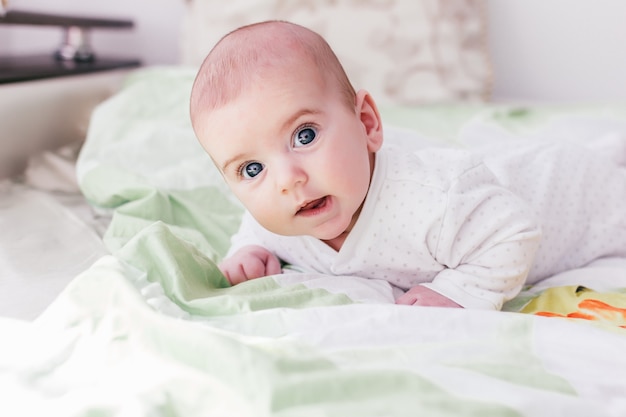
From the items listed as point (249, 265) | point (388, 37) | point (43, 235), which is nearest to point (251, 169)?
point (249, 265)

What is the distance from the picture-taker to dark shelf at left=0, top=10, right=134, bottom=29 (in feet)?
5.21

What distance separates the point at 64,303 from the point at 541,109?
1.31 metres

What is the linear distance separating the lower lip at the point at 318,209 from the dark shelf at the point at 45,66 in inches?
36.2

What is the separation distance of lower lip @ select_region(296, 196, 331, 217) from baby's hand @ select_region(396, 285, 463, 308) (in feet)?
0.51

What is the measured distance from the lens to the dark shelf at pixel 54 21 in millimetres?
1587

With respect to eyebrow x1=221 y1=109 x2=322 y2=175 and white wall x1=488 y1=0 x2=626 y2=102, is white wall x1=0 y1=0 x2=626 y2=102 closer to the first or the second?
white wall x1=488 y1=0 x2=626 y2=102

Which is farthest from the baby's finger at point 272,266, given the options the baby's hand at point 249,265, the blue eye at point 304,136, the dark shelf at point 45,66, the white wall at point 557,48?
the white wall at point 557,48

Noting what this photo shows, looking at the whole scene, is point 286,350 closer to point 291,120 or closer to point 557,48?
point 291,120

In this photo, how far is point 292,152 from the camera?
0.80 metres

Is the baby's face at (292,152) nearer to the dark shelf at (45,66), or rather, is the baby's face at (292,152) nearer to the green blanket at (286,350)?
the green blanket at (286,350)

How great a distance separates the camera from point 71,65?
71.5 inches

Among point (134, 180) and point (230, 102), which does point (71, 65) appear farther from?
point (230, 102)

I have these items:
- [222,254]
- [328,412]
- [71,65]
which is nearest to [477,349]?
[328,412]

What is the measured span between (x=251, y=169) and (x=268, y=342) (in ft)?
0.84
